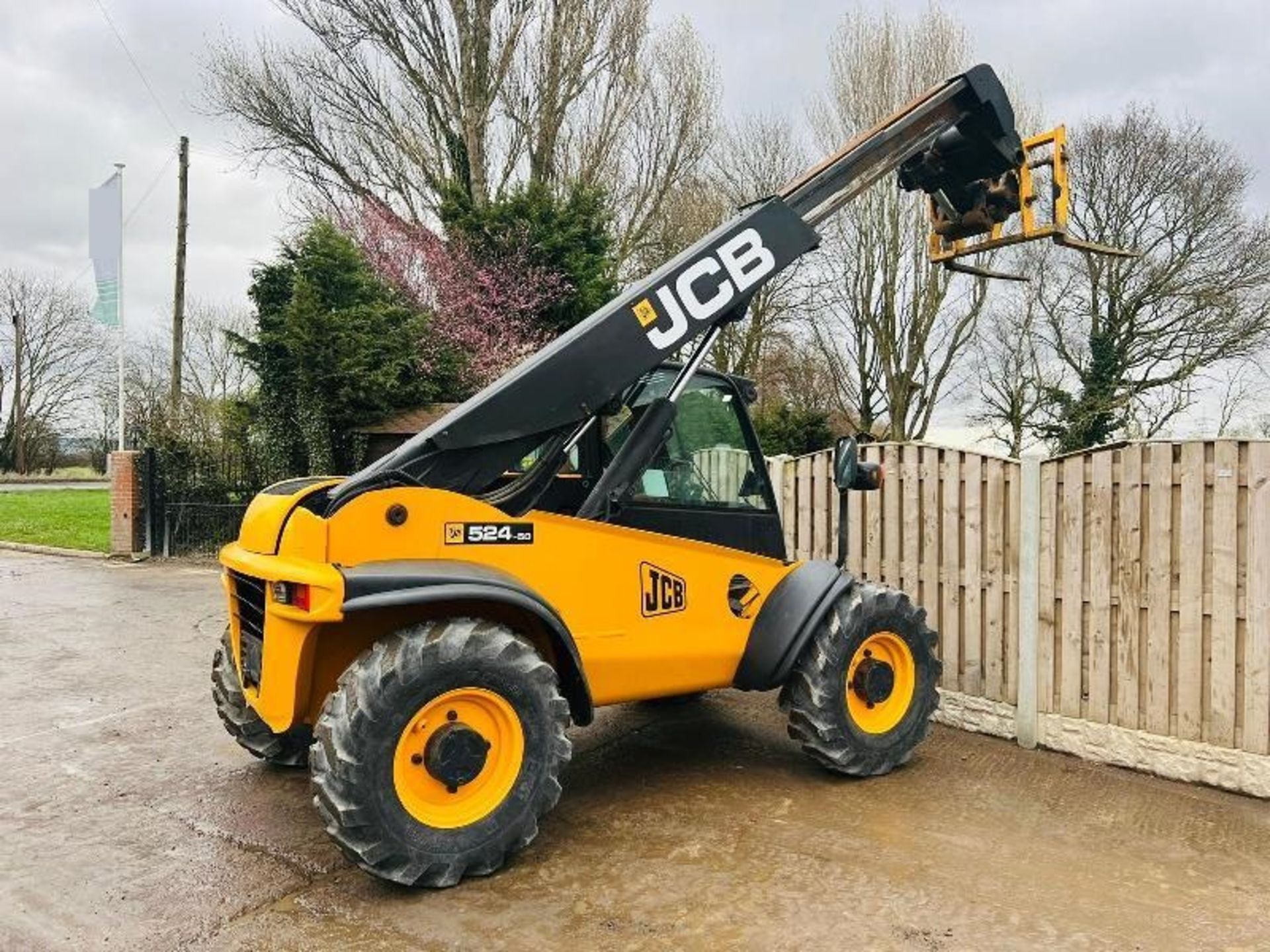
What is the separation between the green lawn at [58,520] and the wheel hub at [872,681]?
540 inches

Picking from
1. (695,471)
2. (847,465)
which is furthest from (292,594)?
(847,465)

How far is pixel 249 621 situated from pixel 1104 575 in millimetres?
4171

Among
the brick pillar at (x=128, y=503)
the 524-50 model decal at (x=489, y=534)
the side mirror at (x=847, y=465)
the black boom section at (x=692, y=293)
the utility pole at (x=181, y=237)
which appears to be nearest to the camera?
the 524-50 model decal at (x=489, y=534)

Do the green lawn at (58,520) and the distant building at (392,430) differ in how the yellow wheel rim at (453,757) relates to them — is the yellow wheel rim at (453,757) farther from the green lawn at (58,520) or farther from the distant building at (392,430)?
the green lawn at (58,520)

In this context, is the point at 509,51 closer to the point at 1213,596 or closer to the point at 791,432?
the point at 791,432

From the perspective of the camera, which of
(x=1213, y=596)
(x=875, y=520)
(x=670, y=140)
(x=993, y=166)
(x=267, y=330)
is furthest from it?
(x=670, y=140)

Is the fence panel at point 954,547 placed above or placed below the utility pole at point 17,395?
below

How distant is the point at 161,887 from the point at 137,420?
44.2 ft

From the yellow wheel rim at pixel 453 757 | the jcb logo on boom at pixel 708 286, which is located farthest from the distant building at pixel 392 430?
the yellow wheel rim at pixel 453 757

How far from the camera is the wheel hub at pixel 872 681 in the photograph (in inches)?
178

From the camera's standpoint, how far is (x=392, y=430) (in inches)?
553

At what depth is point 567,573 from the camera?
375cm

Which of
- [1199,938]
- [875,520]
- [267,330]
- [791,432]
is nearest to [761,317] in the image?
[791,432]

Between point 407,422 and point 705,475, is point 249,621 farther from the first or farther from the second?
point 407,422
